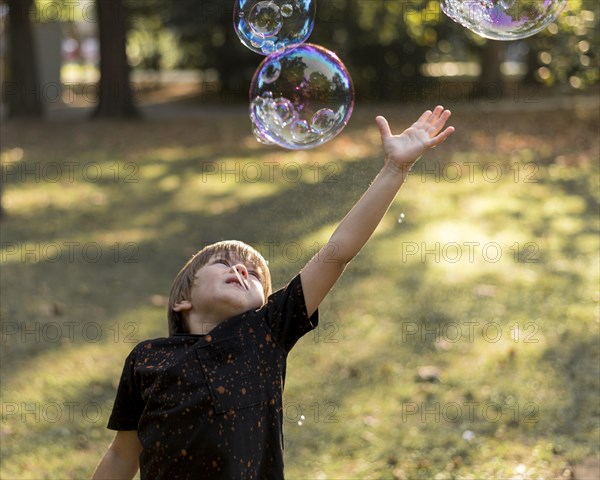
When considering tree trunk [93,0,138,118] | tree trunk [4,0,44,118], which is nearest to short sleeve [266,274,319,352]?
tree trunk [93,0,138,118]

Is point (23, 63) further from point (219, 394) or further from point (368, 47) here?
point (219, 394)

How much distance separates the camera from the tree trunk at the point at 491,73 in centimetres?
1847

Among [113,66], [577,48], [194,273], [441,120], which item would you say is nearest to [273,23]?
[441,120]

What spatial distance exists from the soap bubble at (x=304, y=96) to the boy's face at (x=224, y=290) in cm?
139

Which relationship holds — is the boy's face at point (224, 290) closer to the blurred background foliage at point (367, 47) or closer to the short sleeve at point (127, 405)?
the short sleeve at point (127, 405)

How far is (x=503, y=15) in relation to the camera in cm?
371

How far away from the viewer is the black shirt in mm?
2227

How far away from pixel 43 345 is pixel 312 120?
245cm

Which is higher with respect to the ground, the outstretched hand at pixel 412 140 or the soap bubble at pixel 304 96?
the outstretched hand at pixel 412 140

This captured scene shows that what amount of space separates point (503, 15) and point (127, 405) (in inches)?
88.2

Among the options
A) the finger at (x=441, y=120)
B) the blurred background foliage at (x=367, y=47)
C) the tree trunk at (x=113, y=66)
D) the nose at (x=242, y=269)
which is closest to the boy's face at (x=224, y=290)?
the nose at (x=242, y=269)

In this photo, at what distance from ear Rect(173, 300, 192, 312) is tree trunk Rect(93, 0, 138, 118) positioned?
14235mm

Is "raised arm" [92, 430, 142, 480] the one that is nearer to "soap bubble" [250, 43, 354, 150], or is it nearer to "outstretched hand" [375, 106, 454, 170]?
"outstretched hand" [375, 106, 454, 170]

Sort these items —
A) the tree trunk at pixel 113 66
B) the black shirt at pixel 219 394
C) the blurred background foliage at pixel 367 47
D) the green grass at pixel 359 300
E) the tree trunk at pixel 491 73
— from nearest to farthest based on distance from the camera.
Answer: the black shirt at pixel 219 394 → the green grass at pixel 359 300 → the tree trunk at pixel 113 66 → the blurred background foliage at pixel 367 47 → the tree trunk at pixel 491 73
